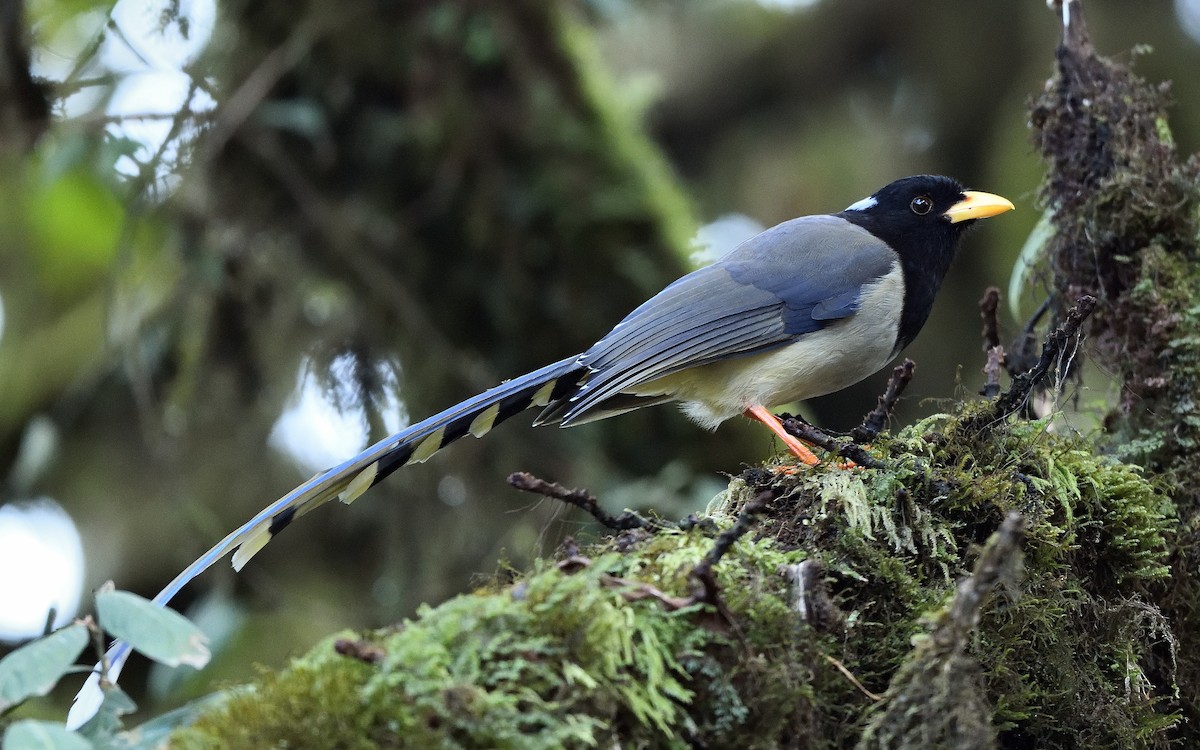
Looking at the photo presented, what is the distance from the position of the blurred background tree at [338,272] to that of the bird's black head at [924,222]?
119 cm

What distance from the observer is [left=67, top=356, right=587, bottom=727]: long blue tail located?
83.7 inches

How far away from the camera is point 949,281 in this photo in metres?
6.56

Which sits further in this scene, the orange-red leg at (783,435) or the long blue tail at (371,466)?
the orange-red leg at (783,435)

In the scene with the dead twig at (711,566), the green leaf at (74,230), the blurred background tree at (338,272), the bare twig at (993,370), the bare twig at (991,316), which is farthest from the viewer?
the green leaf at (74,230)

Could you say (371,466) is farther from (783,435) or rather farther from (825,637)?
(825,637)

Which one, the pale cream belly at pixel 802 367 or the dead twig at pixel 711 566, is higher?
the pale cream belly at pixel 802 367

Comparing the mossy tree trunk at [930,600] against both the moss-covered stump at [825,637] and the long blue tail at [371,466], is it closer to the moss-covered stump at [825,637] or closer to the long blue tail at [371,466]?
the moss-covered stump at [825,637]

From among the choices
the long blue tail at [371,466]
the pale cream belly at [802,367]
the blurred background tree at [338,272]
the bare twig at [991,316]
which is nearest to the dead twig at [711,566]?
the long blue tail at [371,466]

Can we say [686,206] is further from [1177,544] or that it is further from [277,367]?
[1177,544]

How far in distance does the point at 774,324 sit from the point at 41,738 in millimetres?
2640

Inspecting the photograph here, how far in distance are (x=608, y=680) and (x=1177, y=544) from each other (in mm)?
1697

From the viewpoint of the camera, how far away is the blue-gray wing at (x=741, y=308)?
3.47 m

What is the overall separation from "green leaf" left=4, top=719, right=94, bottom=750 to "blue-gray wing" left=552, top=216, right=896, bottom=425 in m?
2.09

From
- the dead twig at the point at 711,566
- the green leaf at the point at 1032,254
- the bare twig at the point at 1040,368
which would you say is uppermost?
the green leaf at the point at 1032,254
